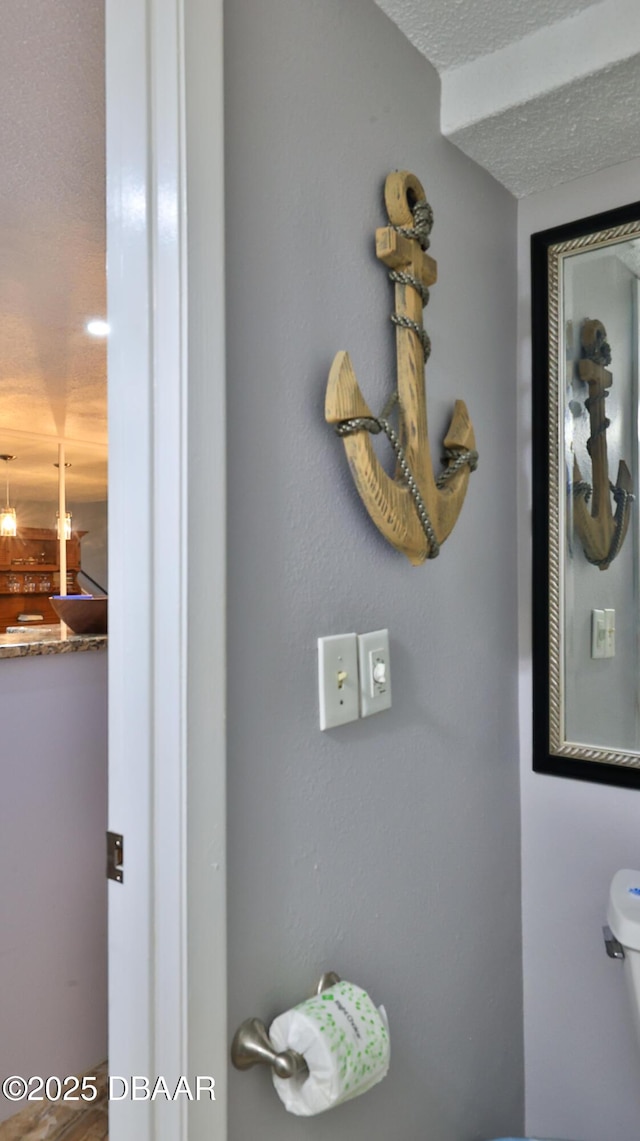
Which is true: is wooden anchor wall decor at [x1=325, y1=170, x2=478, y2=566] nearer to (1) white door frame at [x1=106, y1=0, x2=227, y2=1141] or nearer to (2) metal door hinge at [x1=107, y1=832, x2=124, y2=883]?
(1) white door frame at [x1=106, y1=0, x2=227, y2=1141]

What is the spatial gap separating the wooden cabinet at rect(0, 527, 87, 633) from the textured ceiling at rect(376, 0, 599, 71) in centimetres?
671

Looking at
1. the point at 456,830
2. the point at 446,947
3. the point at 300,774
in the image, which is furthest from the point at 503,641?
the point at 300,774

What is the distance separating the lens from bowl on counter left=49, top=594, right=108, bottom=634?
6.80ft

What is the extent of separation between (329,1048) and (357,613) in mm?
466

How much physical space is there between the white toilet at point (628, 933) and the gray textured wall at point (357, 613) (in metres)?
0.21

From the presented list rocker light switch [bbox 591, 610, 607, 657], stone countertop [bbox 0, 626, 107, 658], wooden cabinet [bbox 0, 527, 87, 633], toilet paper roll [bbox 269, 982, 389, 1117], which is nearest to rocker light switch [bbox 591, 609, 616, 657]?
rocker light switch [bbox 591, 610, 607, 657]

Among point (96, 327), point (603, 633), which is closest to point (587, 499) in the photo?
point (603, 633)

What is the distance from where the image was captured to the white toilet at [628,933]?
103 centimetres

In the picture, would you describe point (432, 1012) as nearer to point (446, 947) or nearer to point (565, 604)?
point (446, 947)

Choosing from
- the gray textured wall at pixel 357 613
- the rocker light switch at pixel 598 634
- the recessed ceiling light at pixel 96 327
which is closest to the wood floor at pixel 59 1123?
the gray textured wall at pixel 357 613

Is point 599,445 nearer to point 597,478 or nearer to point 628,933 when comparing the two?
point 597,478

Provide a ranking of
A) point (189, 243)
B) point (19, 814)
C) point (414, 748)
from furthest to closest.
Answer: point (19, 814) → point (414, 748) → point (189, 243)

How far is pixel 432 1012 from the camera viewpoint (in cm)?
105

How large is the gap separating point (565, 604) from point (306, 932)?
0.74 metres
